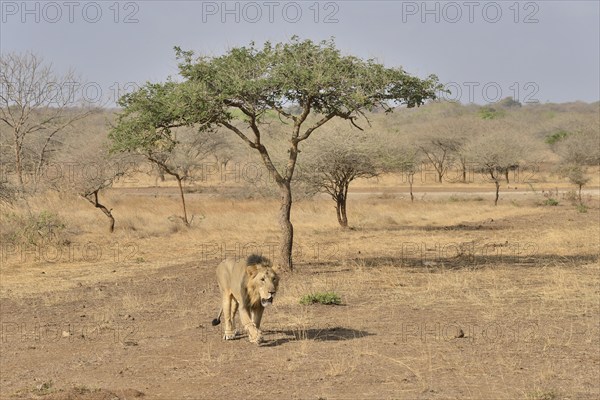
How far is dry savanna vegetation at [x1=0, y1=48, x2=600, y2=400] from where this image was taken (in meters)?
9.53

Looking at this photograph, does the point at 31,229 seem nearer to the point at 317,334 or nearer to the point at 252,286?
the point at 317,334

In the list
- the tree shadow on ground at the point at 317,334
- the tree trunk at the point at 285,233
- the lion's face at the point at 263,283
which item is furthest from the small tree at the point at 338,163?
the lion's face at the point at 263,283

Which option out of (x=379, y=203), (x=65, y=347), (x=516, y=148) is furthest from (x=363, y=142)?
(x=65, y=347)

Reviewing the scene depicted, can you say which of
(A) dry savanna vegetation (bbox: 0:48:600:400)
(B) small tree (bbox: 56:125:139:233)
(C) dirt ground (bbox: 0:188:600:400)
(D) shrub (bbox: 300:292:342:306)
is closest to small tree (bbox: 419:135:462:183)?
(A) dry savanna vegetation (bbox: 0:48:600:400)

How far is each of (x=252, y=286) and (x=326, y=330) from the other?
6.64ft

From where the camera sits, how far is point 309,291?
16156mm

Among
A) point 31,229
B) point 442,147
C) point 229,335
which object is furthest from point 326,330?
point 442,147

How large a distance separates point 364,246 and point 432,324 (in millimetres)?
13188

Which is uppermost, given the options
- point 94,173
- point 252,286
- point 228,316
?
point 94,173

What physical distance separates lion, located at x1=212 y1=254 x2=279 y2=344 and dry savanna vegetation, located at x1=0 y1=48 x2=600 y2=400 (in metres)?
0.43

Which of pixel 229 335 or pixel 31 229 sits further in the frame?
pixel 31 229

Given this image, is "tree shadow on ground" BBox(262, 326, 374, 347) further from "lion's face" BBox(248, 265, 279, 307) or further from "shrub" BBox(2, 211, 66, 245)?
"shrub" BBox(2, 211, 66, 245)

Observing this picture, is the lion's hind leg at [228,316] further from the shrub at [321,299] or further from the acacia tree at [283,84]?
the acacia tree at [283,84]

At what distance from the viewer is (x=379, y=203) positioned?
144 feet
